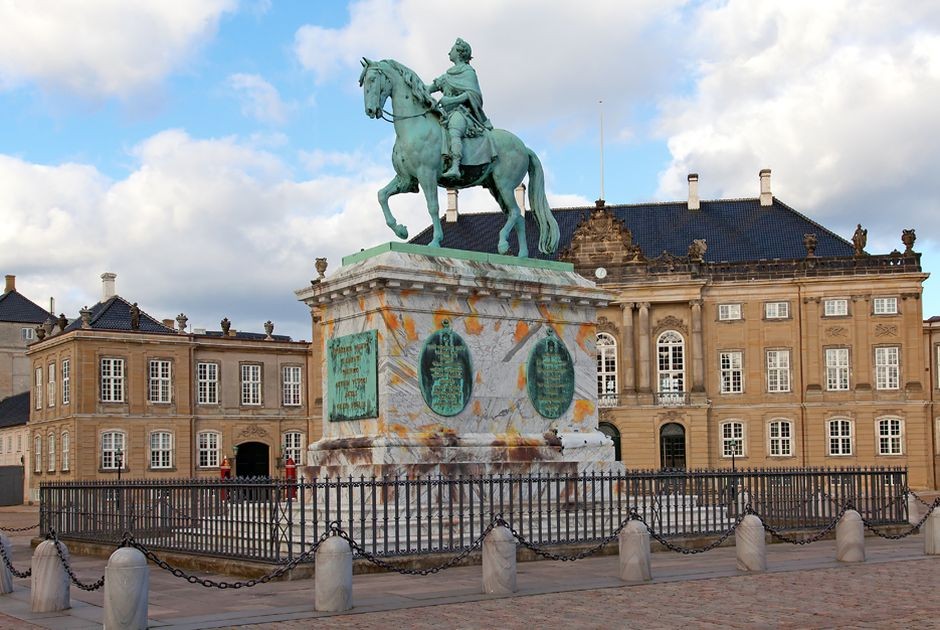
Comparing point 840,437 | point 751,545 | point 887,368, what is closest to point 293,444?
point 840,437

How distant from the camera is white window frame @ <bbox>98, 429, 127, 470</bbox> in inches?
2351

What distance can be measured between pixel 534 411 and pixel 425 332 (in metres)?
2.23

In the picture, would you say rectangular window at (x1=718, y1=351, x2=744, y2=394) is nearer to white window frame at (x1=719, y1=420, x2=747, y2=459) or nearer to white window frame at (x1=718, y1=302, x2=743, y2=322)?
white window frame at (x1=719, y1=420, x2=747, y2=459)

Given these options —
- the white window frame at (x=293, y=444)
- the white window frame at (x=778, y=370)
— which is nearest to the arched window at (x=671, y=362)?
the white window frame at (x=778, y=370)

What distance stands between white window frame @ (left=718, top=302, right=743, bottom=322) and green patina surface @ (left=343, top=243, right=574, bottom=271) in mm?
45679

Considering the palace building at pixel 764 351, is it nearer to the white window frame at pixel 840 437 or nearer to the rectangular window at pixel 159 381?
the white window frame at pixel 840 437

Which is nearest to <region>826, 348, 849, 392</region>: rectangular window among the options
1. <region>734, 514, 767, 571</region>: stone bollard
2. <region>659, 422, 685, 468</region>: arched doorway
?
A: <region>659, 422, 685, 468</region>: arched doorway

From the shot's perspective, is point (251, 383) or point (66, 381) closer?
point (66, 381)

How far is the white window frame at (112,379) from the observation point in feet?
196

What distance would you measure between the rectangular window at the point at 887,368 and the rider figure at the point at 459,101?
47292 millimetres

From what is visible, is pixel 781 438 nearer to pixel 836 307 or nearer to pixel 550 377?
pixel 836 307

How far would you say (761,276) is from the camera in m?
62.2

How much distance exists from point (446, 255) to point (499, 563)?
6.00 meters

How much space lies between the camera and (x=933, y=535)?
55.9ft
